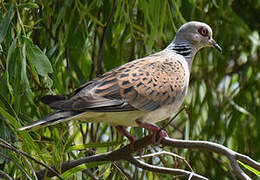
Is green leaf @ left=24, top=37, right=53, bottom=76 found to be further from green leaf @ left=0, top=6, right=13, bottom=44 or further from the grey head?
the grey head

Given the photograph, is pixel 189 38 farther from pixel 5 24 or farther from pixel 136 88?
pixel 5 24

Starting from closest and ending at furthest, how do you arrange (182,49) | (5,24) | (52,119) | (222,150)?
1. (222,150)
2. (52,119)
3. (5,24)
4. (182,49)

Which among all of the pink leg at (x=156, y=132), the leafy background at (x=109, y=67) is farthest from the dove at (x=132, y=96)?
the leafy background at (x=109, y=67)

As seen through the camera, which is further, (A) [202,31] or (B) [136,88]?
(A) [202,31]

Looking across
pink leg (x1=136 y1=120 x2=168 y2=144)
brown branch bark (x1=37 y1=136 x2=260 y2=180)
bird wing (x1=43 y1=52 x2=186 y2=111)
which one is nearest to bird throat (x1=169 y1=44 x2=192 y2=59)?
bird wing (x1=43 y1=52 x2=186 y2=111)

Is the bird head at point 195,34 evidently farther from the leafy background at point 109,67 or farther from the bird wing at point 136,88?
the bird wing at point 136,88

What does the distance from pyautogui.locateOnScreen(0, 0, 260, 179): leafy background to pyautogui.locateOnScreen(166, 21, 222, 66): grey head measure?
0.19ft

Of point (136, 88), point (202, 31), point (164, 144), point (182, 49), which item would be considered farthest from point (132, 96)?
point (202, 31)

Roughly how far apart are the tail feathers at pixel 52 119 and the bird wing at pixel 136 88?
2.0 inches

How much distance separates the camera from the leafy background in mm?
2252

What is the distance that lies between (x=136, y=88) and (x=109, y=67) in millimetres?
720

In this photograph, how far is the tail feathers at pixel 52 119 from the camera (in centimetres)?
199

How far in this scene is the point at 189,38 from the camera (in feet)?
10.1

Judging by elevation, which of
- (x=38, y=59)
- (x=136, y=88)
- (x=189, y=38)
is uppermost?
(x=38, y=59)
